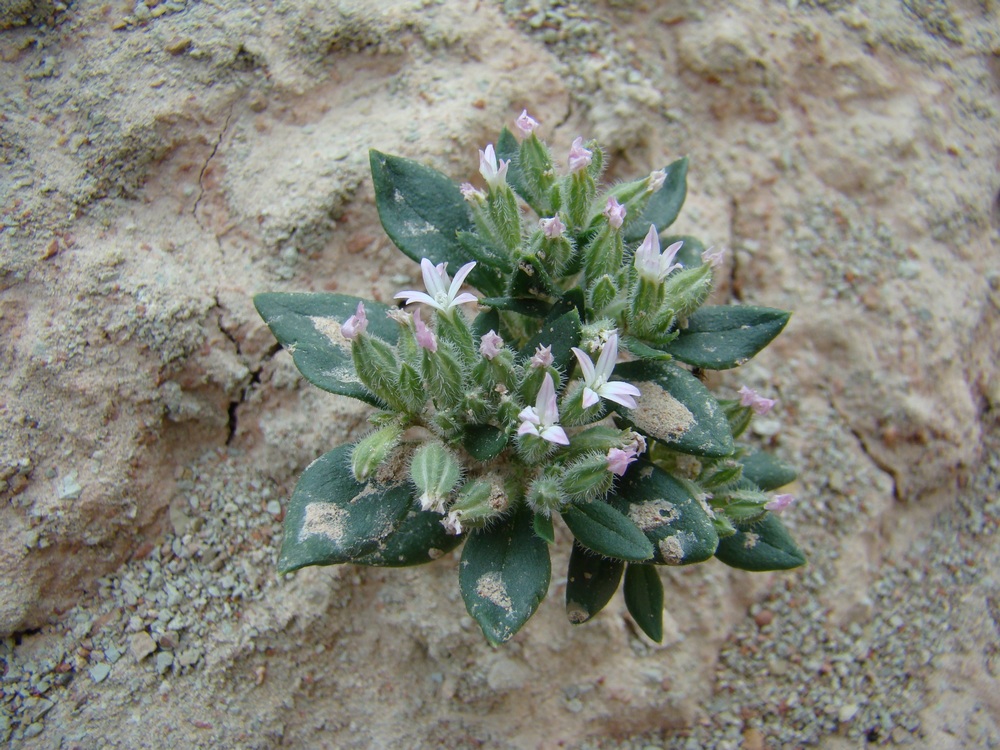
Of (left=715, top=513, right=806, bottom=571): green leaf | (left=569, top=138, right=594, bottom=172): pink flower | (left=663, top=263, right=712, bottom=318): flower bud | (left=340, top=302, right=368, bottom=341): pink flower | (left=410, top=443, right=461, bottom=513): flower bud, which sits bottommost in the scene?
(left=715, top=513, right=806, bottom=571): green leaf

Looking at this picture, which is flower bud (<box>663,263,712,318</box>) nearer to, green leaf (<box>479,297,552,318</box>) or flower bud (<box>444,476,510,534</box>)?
green leaf (<box>479,297,552,318</box>)

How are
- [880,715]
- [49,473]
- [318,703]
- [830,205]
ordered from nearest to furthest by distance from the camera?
[49,473], [318,703], [880,715], [830,205]

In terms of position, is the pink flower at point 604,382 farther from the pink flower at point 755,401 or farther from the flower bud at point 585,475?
the pink flower at point 755,401

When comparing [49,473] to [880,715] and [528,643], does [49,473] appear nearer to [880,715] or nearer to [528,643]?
[528,643]

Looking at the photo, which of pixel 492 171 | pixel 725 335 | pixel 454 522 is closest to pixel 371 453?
pixel 454 522

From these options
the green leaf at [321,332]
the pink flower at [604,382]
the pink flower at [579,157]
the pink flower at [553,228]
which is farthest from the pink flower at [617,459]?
the pink flower at [579,157]

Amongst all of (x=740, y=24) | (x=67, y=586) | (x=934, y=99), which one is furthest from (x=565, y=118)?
(x=67, y=586)

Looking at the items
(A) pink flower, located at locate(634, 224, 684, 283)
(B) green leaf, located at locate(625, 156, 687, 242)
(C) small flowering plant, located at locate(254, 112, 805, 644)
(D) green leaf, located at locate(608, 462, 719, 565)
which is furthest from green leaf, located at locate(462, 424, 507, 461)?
(B) green leaf, located at locate(625, 156, 687, 242)
